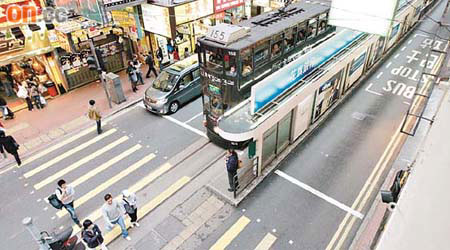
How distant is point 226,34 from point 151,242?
23.0 feet

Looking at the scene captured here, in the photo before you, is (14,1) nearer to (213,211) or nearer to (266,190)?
(213,211)

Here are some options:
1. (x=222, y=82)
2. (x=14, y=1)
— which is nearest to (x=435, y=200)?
(x=222, y=82)

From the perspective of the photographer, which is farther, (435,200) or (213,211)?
(213,211)

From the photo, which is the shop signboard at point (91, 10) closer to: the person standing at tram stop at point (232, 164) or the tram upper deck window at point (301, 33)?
the tram upper deck window at point (301, 33)

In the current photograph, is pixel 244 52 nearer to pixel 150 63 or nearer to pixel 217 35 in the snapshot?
pixel 217 35

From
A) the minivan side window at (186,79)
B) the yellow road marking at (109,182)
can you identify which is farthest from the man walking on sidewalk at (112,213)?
the minivan side window at (186,79)

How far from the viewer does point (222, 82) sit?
11.0 meters

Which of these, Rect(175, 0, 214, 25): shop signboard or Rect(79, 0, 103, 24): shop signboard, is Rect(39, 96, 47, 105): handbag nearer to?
Rect(79, 0, 103, 24): shop signboard

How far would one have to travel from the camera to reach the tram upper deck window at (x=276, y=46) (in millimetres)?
11460

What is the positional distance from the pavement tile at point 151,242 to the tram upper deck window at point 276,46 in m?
7.47

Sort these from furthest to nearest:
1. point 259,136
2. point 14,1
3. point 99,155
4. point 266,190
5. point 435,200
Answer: point 14,1, point 99,155, point 266,190, point 259,136, point 435,200

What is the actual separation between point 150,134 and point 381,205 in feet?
31.0

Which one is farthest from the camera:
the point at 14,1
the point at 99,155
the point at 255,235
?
the point at 14,1

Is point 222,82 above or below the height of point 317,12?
below
